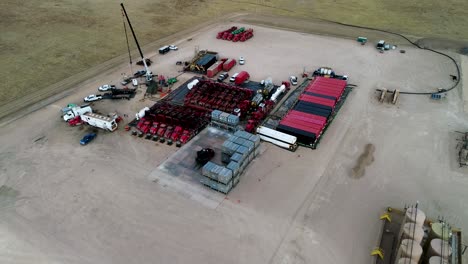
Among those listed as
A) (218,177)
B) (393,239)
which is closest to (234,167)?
(218,177)

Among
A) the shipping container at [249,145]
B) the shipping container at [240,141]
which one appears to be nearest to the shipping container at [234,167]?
the shipping container at [249,145]

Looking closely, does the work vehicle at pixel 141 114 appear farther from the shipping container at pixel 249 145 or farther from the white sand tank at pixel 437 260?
the white sand tank at pixel 437 260

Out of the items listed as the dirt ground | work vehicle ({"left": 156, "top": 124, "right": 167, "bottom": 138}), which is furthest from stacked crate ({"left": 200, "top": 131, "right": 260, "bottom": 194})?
work vehicle ({"left": 156, "top": 124, "right": 167, "bottom": 138})

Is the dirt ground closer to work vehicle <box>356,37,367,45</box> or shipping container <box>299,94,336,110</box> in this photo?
shipping container <box>299,94,336,110</box>

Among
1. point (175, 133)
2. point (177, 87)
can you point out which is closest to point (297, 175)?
point (175, 133)

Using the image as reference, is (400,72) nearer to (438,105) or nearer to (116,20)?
(438,105)

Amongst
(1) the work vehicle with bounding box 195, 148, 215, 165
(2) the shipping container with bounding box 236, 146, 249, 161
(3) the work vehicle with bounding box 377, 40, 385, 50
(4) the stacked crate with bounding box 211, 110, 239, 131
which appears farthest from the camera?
(3) the work vehicle with bounding box 377, 40, 385, 50
